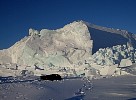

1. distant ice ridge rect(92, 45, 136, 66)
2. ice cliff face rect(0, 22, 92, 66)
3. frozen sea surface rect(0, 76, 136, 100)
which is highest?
ice cliff face rect(0, 22, 92, 66)

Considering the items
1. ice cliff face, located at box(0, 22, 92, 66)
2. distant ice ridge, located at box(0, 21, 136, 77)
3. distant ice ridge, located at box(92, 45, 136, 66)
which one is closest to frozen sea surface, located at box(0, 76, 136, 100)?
distant ice ridge, located at box(0, 21, 136, 77)

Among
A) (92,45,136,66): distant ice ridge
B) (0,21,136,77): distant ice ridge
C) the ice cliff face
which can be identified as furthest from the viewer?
the ice cliff face

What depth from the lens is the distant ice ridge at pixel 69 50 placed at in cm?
12538

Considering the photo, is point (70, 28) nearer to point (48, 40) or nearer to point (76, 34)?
point (76, 34)

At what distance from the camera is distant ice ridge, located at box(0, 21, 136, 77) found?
411ft

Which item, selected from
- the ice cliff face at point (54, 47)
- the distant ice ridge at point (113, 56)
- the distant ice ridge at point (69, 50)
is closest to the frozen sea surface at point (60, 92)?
the distant ice ridge at point (69, 50)

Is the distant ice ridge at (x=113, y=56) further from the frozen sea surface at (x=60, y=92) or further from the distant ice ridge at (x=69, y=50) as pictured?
the frozen sea surface at (x=60, y=92)

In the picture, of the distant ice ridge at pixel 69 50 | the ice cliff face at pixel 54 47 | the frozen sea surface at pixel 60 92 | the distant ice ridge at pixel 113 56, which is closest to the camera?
the frozen sea surface at pixel 60 92

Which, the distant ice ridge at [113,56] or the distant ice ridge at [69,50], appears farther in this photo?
the distant ice ridge at [69,50]

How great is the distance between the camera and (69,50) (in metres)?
154

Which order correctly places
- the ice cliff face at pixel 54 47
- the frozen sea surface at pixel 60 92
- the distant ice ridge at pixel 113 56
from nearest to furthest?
1. the frozen sea surface at pixel 60 92
2. the distant ice ridge at pixel 113 56
3. the ice cliff face at pixel 54 47

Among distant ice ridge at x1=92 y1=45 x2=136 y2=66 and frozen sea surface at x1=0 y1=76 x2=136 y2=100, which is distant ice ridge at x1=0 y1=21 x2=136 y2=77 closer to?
distant ice ridge at x1=92 y1=45 x2=136 y2=66

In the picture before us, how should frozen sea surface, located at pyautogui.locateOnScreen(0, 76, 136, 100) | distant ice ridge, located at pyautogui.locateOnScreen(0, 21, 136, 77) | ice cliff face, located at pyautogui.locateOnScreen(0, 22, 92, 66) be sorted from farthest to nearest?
1. ice cliff face, located at pyautogui.locateOnScreen(0, 22, 92, 66)
2. distant ice ridge, located at pyautogui.locateOnScreen(0, 21, 136, 77)
3. frozen sea surface, located at pyautogui.locateOnScreen(0, 76, 136, 100)

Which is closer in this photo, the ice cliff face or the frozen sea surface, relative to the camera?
the frozen sea surface
